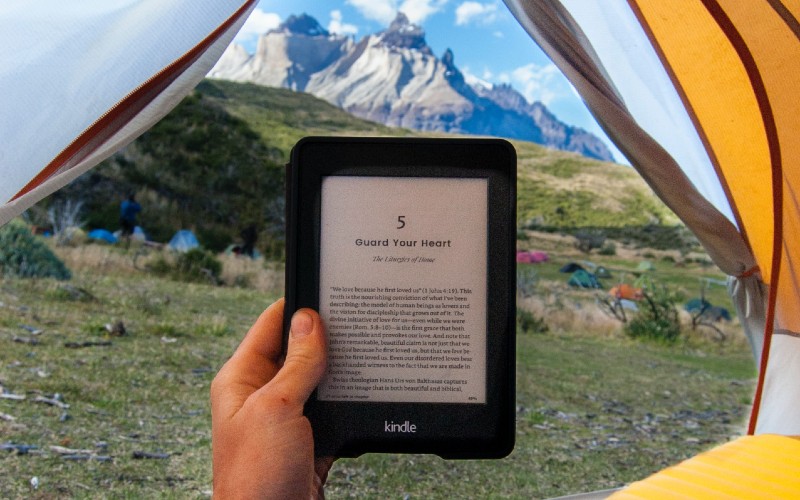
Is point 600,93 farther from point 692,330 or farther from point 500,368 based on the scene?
point 692,330

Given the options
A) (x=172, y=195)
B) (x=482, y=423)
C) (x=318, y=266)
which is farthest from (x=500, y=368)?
(x=172, y=195)

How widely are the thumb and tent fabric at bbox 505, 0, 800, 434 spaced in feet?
3.66

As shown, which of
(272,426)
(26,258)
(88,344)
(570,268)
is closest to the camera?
(272,426)

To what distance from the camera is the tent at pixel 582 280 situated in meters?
4.84

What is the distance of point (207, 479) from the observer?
6.12ft

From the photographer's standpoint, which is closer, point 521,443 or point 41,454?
point 41,454

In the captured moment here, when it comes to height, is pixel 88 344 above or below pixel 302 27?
below

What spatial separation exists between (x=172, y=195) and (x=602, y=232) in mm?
3753

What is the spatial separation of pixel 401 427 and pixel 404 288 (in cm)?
13

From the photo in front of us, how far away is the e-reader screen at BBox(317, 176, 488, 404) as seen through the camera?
22.9 inches

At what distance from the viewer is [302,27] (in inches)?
640

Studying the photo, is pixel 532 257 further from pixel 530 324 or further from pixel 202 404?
pixel 202 404

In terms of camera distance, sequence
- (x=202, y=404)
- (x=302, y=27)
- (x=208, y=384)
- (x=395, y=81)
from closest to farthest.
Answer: (x=202, y=404)
(x=208, y=384)
(x=395, y=81)
(x=302, y=27)

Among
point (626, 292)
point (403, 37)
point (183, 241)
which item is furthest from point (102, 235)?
point (403, 37)
